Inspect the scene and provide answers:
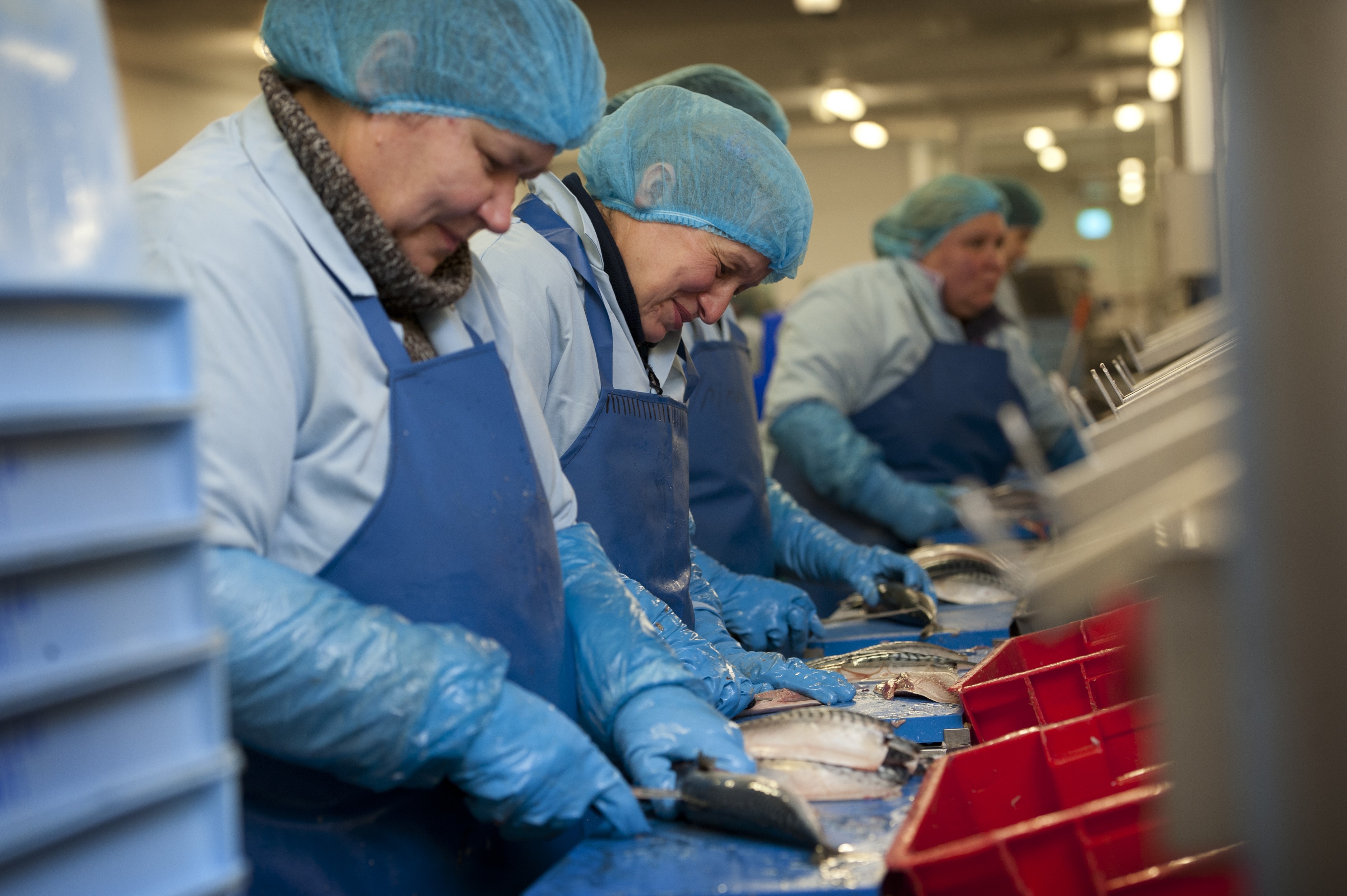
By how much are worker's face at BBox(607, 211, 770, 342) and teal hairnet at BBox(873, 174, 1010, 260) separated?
2.74 meters

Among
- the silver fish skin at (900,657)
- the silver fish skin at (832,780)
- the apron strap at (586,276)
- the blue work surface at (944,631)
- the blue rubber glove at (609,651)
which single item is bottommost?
the blue work surface at (944,631)

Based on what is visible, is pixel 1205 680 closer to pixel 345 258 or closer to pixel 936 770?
pixel 936 770

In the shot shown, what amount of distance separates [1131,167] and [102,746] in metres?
12.4

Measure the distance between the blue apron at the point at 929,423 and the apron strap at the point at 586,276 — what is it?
236cm

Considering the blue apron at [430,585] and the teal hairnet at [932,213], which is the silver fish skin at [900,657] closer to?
the blue apron at [430,585]

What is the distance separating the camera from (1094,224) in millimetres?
11742

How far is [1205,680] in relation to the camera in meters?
0.89

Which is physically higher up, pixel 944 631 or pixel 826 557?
pixel 826 557

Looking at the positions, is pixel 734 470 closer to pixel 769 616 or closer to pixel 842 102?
pixel 769 616

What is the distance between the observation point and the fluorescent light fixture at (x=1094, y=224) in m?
11.7

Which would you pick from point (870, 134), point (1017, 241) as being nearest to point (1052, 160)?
point (870, 134)

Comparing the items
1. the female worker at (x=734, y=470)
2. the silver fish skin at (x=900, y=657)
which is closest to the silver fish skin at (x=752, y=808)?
the silver fish skin at (x=900, y=657)

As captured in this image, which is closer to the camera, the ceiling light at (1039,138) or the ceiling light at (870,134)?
the ceiling light at (870,134)

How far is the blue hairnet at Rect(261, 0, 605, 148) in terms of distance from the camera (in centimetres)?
153
